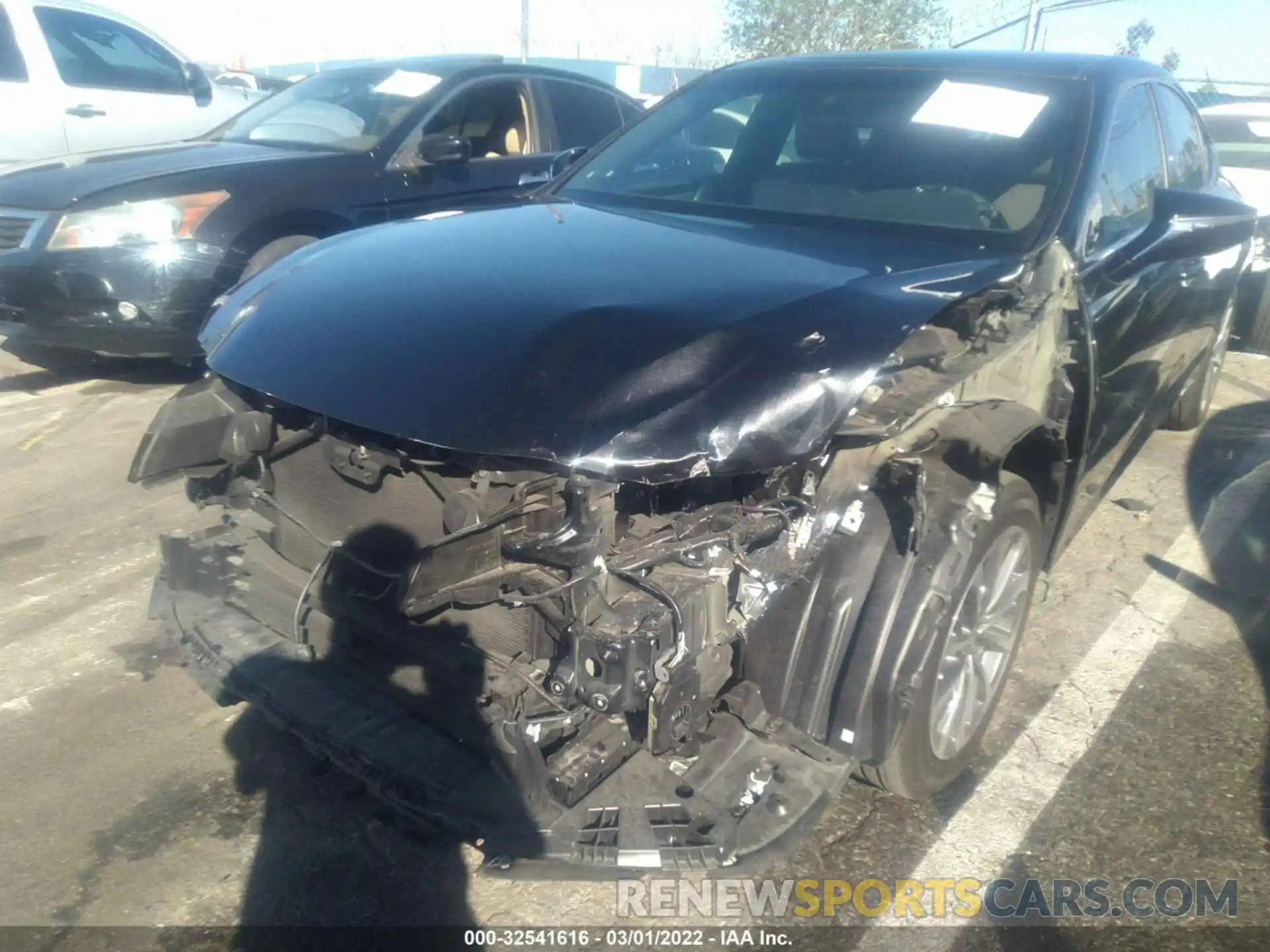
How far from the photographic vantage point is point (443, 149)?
5.49m

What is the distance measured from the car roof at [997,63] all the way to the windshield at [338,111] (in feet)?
9.81

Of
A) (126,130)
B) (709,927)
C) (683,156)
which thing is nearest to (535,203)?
(683,156)

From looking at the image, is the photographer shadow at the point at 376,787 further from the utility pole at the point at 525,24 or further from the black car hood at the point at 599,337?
the utility pole at the point at 525,24

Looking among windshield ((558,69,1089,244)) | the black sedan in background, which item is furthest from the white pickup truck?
windshield ((558,69,1089,244))

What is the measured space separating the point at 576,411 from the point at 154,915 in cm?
154

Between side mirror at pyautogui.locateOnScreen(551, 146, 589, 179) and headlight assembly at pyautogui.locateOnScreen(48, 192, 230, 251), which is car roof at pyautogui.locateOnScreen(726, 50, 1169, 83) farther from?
headlight assembly at pyautogui.locateOnScreen(48, 192, 230, 251)

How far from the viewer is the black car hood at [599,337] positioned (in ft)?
6.51

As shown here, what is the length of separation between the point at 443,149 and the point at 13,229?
7.71ft

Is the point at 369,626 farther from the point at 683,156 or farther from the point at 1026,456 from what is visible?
the point at 683,156

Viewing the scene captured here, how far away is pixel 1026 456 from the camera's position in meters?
2.78

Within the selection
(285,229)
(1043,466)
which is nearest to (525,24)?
(285,229)

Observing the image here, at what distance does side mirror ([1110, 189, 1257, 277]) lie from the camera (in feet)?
10.3

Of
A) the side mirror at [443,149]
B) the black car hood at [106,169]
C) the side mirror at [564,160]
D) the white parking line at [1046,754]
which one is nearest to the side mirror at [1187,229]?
the white parking line at [1046,754]

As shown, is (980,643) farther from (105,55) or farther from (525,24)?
(525,24)
